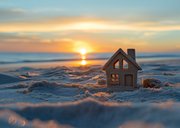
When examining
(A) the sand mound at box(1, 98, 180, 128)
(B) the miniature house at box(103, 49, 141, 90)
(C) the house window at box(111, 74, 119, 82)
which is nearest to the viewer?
(A) the sand mound at box(1, 98, 180, 128)

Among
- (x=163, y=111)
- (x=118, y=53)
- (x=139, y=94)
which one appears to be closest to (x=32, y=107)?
(x=163, y=111)

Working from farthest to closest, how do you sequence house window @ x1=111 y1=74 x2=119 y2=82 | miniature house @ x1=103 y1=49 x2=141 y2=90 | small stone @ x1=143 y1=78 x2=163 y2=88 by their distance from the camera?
small stone @ x1=143 y1=78 x2=163 y2=88
house window @ x1=111 y1=74 x2=119 y2=82
miniature house @ x1=103 y1=49 x2=141 y2=90

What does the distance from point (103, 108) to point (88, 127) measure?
378 millimetres

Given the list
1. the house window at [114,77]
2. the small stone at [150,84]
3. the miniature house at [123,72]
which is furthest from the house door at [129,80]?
the small stone at [150,84]

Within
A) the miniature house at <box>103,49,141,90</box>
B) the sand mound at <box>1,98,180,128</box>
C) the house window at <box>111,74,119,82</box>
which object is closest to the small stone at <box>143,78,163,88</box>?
the miniature house at <box>103,49,141,90</box>

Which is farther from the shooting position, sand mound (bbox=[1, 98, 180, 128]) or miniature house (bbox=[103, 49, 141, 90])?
miniature house (bbox=[103, 49, 141, 90])

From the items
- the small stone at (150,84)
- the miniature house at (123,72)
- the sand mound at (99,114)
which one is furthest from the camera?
the small stone at (150,84)

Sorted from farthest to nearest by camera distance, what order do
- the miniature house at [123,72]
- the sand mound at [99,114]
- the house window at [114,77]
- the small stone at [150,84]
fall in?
1. the small stone at [150,84]
2. the house window at [114,77]
3. the miniature house at [123,72]
4. the sand mound at [99,114]

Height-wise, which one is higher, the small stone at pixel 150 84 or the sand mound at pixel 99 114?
the sand mound at pixel 99 114

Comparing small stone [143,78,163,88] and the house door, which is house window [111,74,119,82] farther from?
small stone [143,78,163,88]

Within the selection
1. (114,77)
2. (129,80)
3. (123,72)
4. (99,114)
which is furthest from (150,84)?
(99,114)

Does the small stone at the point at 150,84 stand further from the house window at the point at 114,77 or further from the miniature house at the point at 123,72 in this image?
the house window at the point at 114,77

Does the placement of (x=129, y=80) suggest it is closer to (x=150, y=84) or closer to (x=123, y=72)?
(x=123, y=72)

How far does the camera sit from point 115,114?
3.62 m
